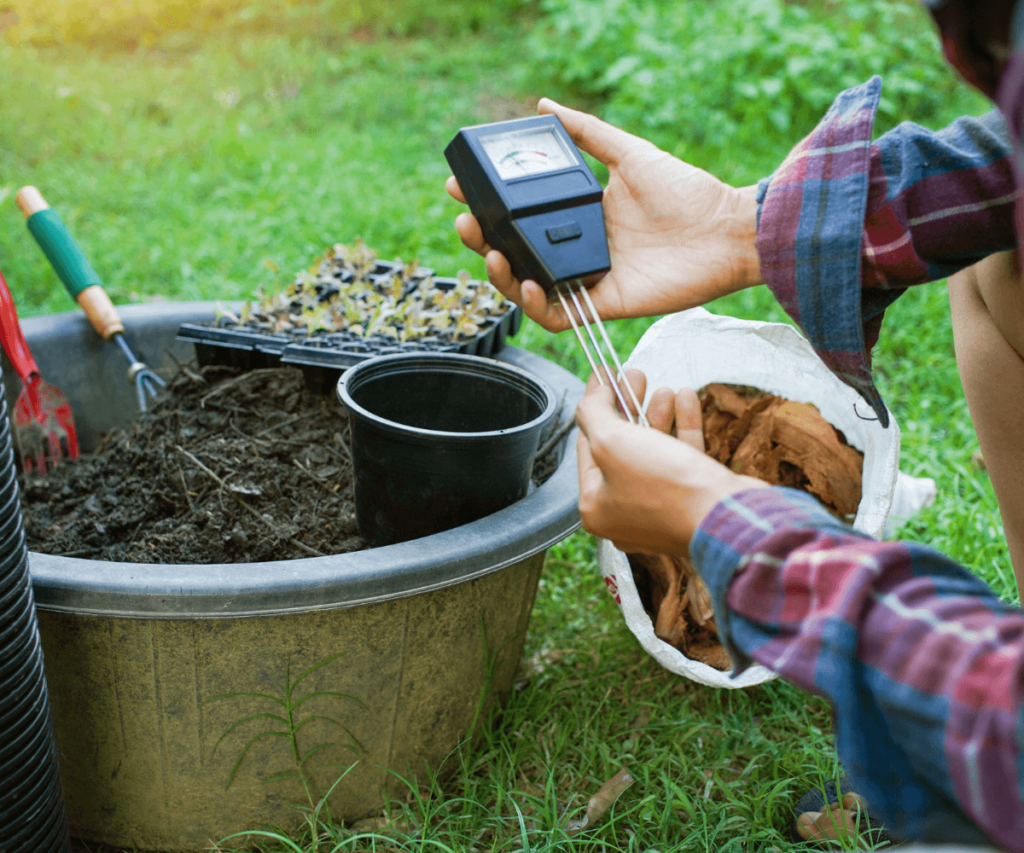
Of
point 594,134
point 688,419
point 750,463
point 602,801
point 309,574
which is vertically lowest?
point 602,801

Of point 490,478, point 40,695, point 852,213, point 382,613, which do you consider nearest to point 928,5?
point 852,213

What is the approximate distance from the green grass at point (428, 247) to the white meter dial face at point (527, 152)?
839 mm

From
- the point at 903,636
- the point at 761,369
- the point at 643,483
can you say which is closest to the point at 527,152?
the point at 643,483

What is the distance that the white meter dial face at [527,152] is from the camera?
3.88 ft

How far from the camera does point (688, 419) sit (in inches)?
41.1

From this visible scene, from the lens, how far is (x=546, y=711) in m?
1.52

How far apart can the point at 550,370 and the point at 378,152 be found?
104 inches

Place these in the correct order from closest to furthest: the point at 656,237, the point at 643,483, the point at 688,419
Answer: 1. the point at 643,483
2. the point at 688,419
3. the point at 656,237

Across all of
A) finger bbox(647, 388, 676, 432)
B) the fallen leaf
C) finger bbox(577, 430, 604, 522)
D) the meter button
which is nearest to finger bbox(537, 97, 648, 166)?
the meter button

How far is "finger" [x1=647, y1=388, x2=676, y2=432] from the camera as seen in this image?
1.07m

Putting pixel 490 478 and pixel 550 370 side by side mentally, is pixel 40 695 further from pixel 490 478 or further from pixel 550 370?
pixel 550 370

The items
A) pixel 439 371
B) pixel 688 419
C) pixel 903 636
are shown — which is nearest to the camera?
pixel 903 636

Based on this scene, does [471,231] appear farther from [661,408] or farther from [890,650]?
[890,650]

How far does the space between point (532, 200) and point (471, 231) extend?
109 millimetres
